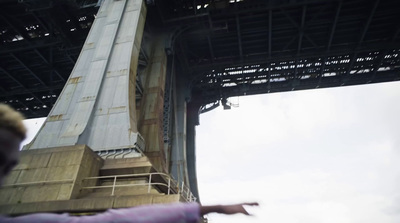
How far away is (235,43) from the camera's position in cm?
2644

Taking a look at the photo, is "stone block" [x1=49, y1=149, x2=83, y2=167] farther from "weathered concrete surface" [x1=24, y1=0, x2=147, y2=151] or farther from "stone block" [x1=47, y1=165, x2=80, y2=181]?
"weathered concrete surface" [x1=24, y1=0, x2=147, y2=151]

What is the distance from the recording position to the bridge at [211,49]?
72.2 feet

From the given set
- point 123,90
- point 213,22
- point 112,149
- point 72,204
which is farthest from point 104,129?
point 213,22

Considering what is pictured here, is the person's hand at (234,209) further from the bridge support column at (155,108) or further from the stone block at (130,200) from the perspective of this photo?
the bridge support column at (155,108)

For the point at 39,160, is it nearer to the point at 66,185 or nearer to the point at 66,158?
the point at 66,158

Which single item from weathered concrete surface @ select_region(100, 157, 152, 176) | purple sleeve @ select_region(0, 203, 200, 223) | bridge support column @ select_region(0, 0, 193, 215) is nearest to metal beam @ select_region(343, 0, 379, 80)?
bridge support column @ select_region(0, 0, 193, 215)

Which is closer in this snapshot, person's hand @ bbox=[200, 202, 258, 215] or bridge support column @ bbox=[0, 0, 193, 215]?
person's hand @ bbox=[200, 202, 258, 215]

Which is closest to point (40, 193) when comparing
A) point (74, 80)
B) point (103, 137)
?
point (103, 137)

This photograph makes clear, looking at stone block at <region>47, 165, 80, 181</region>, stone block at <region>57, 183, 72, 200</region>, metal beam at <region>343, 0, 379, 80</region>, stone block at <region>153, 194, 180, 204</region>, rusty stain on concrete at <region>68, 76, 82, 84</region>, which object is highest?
metal beam at <region>343, 0, 379, 80</region>

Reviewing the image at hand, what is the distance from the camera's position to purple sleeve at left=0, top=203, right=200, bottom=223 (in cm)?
116

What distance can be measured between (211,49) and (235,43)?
224 cm

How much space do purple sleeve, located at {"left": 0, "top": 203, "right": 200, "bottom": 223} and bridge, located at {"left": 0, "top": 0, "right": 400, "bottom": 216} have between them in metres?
15.4

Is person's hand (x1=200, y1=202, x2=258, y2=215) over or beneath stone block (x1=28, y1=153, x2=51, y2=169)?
beneath

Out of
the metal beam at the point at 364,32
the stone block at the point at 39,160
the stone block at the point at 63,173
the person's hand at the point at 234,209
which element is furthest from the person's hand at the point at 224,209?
the metal beam at the point at 364,32
